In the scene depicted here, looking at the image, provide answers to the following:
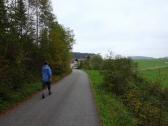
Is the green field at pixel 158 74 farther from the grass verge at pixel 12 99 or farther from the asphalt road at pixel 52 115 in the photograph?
the grass verge at pixel 12 99

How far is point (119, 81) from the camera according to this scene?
27.7 m

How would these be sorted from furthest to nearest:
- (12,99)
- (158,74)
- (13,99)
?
1. (13,99)
2. (12,99)
3. (158,74)

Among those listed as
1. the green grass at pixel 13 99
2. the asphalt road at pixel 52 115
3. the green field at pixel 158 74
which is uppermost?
the green field at pixel 158 74

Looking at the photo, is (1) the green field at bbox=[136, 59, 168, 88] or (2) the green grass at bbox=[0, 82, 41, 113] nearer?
(1) the green field at bbox=[136, 59, 168, 88]

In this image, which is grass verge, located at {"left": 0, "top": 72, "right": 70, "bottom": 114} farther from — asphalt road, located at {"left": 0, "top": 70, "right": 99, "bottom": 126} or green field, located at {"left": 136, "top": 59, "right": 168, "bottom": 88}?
green field, located at {"left": 136, "top": 59, "right": 168, "bottom": 88}

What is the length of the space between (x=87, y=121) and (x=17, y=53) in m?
8.00

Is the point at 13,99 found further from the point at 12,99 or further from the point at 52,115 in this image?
the point at 52,115

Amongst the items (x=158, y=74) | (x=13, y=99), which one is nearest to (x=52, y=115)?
(x=158, y=74)

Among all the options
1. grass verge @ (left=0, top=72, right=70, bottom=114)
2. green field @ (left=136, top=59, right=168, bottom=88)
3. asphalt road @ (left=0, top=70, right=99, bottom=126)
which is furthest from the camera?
grass verge @ (left=0, top=72, right=70, bottom=114)

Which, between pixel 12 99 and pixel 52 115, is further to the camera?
pixel 12 99

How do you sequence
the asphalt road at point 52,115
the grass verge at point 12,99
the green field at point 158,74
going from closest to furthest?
the asphalt road at point 52,115, the green field at point 158,74, the grass verge at point 12,99

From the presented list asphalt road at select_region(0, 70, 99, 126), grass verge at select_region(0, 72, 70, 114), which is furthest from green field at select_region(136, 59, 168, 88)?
grass verge at select_region(0, 72, 70, 114)

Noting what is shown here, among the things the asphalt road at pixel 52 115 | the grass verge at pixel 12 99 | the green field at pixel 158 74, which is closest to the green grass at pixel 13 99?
the grass verge at pixel 12 99

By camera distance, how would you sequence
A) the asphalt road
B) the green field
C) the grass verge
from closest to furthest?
1. the asphalt road
2. the green field
3. the grass verge
